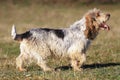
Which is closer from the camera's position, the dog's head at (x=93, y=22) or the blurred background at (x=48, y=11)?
the dog's head at (x=93, y=22)

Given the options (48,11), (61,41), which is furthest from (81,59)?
(48,11)

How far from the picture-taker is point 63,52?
47.1ft

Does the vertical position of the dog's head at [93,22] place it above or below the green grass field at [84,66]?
above

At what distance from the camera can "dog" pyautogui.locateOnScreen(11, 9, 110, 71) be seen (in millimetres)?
14023

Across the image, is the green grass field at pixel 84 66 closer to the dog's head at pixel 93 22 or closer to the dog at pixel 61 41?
the dog at pixel 61 41

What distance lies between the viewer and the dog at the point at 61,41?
46.0 ft

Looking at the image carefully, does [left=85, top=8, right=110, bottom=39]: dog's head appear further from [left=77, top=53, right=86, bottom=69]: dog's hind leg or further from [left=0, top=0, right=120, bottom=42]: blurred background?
[left=0, top=0, right=120, bottom=42]: blurred background

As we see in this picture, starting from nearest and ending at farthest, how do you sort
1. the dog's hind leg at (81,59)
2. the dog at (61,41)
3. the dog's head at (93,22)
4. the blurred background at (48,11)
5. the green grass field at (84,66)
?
1. the green grass field at (84,66)
2. the dog at (61,41)
3. the dog's hind leg at (81,59)
4. the dog's head at (93,22)
5. the blurred background at (48,11)

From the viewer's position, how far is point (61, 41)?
14.3m

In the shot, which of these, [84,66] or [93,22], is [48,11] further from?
[93,22]

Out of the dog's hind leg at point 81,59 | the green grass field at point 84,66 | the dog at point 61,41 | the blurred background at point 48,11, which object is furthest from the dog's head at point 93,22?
the blurred background at point 48,11

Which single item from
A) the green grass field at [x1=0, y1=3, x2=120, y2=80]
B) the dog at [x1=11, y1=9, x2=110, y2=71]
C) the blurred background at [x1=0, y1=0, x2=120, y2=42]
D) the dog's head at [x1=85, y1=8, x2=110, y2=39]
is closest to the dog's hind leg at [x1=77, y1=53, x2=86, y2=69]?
the dog at [x1=11, y1=9, x2=110, y2=71]

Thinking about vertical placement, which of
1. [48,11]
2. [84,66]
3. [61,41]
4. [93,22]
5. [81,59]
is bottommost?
[84,66]

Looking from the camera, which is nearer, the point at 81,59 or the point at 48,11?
the point at 81,59
